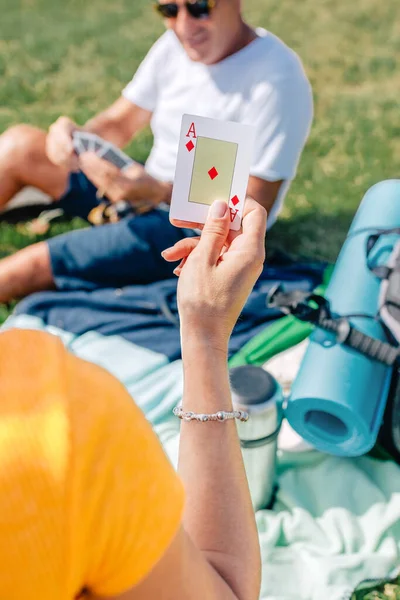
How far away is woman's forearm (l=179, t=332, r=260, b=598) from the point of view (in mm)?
960

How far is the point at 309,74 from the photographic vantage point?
4.73m

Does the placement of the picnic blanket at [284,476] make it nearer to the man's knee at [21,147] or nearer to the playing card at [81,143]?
the playing card at [81,143]

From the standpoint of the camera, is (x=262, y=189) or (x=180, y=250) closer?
(x=180, y=250)

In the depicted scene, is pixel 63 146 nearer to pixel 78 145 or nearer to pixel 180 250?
pixel 78 145

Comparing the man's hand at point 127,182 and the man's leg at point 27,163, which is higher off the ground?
the man's hand at point 127,182

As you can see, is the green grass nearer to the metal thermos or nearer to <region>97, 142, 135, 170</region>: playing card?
<region>97, 142, 135, 170</region>: playing card

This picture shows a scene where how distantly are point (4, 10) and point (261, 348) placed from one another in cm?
516

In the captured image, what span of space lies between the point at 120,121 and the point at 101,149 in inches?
18.1

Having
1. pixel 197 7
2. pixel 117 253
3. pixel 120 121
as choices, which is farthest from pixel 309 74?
pixel 117 253

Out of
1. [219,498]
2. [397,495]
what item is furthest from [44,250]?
[219,498]

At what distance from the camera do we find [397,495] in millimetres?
1919

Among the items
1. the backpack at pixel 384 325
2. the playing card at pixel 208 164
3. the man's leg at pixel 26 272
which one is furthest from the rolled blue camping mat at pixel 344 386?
the man's leg at pixel 26 272

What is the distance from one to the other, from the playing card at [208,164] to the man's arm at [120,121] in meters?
1.63

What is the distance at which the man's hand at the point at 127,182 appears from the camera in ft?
8.39
